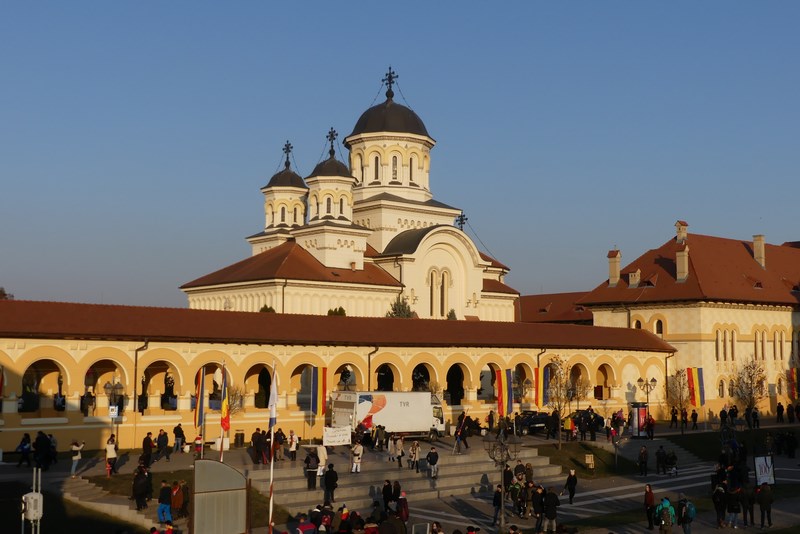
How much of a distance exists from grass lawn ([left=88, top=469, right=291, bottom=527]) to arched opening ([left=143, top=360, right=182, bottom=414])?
327 inches

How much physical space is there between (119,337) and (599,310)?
36.2 meters

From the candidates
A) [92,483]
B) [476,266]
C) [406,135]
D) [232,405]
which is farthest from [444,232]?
[92,483]

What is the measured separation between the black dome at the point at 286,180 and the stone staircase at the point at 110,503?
1838 inches

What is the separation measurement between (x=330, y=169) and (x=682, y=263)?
23517mm

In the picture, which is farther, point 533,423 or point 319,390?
point 533,423

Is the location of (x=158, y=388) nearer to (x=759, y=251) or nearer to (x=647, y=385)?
(x=647, y=385)

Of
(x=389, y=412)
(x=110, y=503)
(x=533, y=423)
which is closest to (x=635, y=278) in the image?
(x=533, y=423)

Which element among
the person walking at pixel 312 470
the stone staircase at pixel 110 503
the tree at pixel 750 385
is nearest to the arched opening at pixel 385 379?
the tree at pixel 750 385

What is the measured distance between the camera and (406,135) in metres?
70.2

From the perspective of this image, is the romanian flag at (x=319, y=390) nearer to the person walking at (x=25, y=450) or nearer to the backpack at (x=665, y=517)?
the person walking at (x=25, y=450)

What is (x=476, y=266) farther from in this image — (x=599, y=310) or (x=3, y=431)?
(x=3, y=431)

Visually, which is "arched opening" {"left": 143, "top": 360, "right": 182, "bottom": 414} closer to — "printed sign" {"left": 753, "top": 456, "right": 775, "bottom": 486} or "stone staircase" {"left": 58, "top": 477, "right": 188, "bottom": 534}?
"stone staircase" {"left": 58, "top": 477, "right": 188, "bottom": 534}

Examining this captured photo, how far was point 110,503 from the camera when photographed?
27391 mm

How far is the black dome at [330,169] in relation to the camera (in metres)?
67.1
